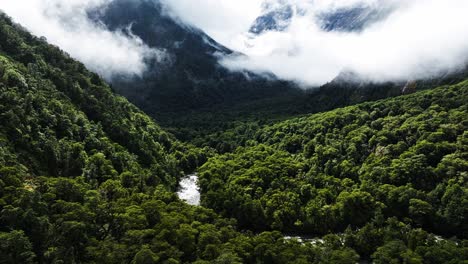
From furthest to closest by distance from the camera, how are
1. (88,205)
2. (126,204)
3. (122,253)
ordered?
(126,204) → (88,205) → (122,253)

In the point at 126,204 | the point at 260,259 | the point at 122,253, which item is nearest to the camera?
the point at 122,253

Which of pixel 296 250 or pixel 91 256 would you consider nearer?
pixel 91 256

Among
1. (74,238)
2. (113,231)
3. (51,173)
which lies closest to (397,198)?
(113,231)

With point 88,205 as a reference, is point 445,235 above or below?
below

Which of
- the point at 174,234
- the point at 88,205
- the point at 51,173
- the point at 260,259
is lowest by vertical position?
the point at 260,259

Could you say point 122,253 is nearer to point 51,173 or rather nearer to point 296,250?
point 296,250

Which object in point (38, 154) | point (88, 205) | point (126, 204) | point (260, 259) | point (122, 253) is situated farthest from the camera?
point (38, 154)

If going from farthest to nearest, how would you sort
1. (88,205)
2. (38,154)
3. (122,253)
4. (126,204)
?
(38,154), (126,204), (88,205), (122,253)

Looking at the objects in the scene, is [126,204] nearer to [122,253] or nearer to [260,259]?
[122,253]

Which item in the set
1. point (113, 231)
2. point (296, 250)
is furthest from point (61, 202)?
point (296, 250)
